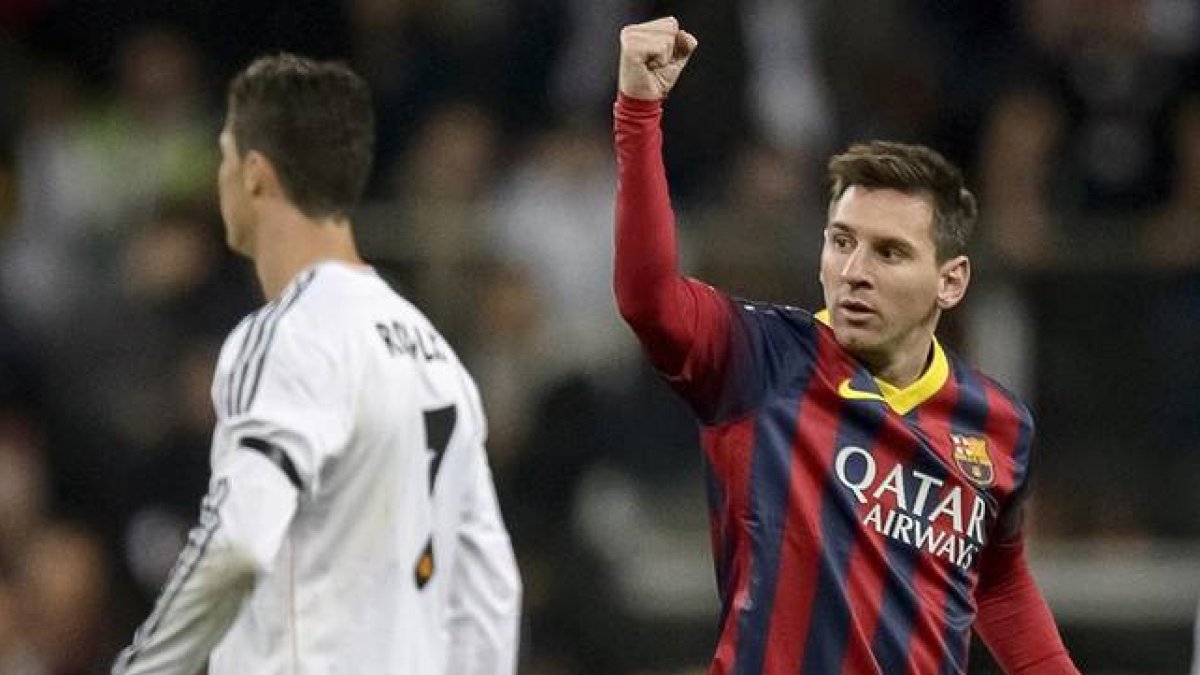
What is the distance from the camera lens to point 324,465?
17.6 ft

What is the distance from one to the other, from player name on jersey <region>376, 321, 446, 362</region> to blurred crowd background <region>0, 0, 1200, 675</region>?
4.06 metres

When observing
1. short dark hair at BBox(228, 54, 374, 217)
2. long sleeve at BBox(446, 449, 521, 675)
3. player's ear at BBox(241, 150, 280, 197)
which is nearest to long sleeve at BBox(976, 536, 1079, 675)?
long sleeve at BBox(446, 449, 521, 675)

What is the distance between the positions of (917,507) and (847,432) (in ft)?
0.67

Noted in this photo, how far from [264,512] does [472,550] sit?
77 centimetres

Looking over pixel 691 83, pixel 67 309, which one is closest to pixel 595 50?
pixel 691 83

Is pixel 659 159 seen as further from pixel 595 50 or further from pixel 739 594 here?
pixel 595 50

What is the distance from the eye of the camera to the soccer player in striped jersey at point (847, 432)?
498cm

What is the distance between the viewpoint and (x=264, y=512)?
5.12m

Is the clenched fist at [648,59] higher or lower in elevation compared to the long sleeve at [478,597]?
higher

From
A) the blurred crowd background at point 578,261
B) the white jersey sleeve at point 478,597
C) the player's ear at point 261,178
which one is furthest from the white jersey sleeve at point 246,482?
the blurred crowd background at point 578,261

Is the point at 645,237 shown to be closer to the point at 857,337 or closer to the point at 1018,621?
the point at 857,337

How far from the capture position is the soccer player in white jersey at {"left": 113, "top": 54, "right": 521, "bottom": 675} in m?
5.17

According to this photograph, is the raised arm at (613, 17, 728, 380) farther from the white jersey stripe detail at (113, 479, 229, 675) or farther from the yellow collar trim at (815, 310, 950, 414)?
the white jersey stripe detail at (113, 479, 229, 675)

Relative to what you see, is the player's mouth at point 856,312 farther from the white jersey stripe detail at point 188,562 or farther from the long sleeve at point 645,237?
the white jersey stripe detail at point 188,562
